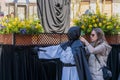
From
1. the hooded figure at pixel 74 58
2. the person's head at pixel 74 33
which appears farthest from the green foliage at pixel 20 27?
the person's head at pixel 74 33

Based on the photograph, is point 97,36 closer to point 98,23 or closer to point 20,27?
point 98,23

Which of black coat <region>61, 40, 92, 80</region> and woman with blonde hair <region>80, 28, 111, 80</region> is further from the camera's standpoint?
woman with blonde hair <region>80, 28, 111, 80</region>

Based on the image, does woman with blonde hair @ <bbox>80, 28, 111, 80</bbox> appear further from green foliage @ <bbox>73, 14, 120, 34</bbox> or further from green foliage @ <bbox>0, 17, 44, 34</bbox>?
green foliage @ <bbox>0, 17, 44, 34</bbox>

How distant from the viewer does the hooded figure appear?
617cm

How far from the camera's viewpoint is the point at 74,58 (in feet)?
20.3

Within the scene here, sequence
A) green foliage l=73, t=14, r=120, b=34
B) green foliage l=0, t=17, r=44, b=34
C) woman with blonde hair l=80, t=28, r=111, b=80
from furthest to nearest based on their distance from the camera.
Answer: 1. green foliage l=73, t=14, r=120, b=34
2. green foliage l=0, t=17, r=44, b=34
3. woman with blonde hair l=80, t=28, r=111, b=80

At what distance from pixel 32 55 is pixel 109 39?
1.45 metres

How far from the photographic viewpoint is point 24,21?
7.11 metres

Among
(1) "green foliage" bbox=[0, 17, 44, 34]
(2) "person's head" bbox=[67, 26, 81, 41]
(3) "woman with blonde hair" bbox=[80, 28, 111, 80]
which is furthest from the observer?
(1) "green foliage" bbox=[0, 17, 44, 34]

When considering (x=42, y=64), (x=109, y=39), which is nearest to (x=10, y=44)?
(x=42, y=64)

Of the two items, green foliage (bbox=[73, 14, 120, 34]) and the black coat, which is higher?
green foliage (bbox=[73, 14, 120, 34])

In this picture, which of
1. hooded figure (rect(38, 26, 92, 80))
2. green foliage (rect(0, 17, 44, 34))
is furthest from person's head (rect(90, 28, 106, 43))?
green foliage (rect(0, 17, 44, 34))

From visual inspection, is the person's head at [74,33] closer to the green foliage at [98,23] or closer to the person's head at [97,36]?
→ the person's head at [97,36]

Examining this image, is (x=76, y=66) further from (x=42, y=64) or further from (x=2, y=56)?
(x=2, y=56)
